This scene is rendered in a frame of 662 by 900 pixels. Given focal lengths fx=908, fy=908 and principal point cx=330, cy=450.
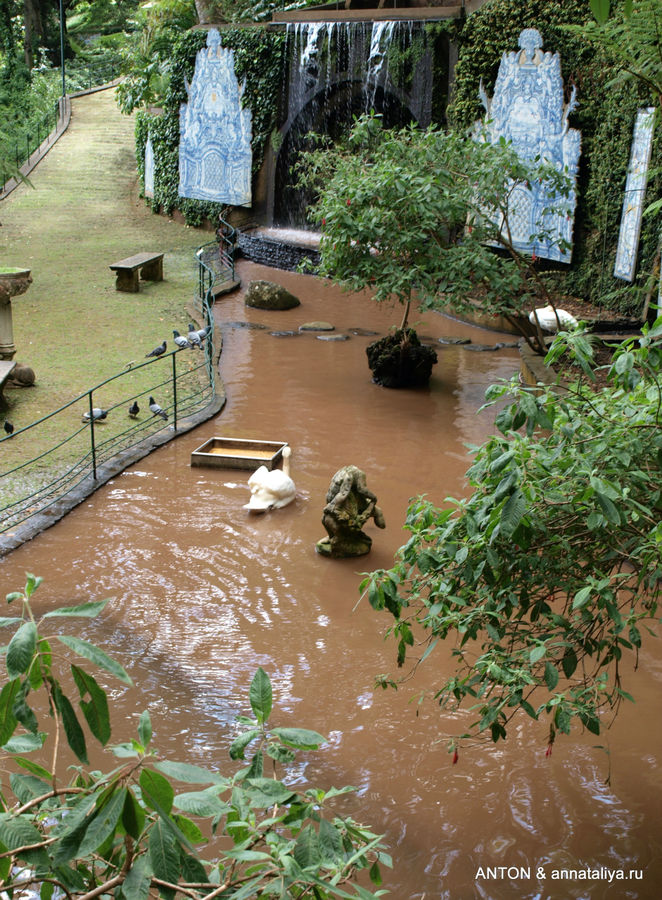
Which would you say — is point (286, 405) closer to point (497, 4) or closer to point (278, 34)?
point (497, 4)

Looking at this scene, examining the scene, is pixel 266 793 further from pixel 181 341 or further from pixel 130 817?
pixel 181 341

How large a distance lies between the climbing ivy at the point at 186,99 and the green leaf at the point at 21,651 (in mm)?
22309

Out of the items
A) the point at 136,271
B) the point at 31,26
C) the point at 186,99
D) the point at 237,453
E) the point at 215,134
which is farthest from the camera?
the point at 31,26

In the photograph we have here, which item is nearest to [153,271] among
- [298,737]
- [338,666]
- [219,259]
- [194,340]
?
[219,259]

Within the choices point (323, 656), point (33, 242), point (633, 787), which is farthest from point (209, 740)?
point (33, 242)

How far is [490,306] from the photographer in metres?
11.0

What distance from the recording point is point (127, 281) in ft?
56.5

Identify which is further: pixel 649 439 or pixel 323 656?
pixel 323 656

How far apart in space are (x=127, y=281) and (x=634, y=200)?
9156 mm

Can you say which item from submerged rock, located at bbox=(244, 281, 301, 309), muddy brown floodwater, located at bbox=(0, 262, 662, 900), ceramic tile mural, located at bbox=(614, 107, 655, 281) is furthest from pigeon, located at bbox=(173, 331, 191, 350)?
ceramic tile mural, located at bbox=(614, 107, 655, 281)

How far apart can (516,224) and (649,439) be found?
48.6ft

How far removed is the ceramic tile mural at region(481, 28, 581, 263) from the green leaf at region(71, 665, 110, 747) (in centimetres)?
1523

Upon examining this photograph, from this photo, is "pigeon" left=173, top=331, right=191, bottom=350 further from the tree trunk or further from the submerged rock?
the tree trunk

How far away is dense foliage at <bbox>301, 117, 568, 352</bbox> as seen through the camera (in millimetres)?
10820
